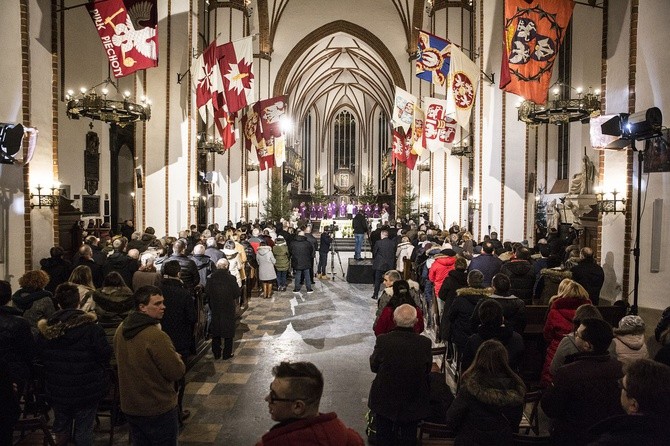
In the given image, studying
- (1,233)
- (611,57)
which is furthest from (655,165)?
(1,233)

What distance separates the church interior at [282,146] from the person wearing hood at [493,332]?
1861 millimetres

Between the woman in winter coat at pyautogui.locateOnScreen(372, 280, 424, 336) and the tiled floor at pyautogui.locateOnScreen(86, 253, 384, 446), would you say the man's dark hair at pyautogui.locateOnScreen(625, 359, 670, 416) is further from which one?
the tiled floor at pyautogui.locateOnScreen(86, 253, 384, 446)

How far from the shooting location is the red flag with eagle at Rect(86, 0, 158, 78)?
367 inches

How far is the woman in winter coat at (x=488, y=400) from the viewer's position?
295 cm

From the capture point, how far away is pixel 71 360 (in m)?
3.87

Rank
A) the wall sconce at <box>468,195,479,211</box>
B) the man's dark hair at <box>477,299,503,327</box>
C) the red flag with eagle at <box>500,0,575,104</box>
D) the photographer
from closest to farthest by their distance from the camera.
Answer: the man's dark hair at <box>477,299,503,327</box> < the red flag with eagle at <box>500,0,575,104</box> < the photographer < the wall sconce at <box>468,195,479,211</box>

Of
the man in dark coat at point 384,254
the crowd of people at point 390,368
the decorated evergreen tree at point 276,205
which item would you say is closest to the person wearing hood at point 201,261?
the crowd of people at point 390,368

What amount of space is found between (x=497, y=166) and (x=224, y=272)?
406 inches

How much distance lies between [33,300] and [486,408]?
177 inches

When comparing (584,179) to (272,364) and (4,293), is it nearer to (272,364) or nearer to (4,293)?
(272,364)

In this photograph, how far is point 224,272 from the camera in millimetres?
7504

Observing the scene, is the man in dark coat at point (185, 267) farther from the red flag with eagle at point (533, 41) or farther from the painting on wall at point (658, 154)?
the painting on wall at point (658, 154)

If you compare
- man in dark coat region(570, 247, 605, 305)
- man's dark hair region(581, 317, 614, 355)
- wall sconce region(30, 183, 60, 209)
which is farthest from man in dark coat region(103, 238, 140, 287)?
man in dark coat region(570, 247, 605, 305)

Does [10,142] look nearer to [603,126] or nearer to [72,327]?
[72,327]
